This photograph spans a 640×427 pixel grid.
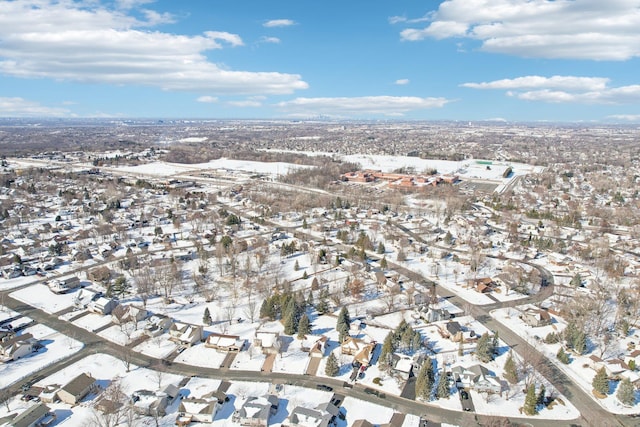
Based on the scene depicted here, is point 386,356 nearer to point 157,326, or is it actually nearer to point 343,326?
point 343,326

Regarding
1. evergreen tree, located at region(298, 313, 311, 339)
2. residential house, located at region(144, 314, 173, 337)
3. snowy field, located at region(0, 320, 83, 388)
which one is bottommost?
snowy field, located at region(0, 320, 83, 388)

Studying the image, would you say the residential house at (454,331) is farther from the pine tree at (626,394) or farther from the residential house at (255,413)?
the residential house at (255,413)

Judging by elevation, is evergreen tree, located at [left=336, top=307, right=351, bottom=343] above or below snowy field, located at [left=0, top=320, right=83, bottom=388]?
above

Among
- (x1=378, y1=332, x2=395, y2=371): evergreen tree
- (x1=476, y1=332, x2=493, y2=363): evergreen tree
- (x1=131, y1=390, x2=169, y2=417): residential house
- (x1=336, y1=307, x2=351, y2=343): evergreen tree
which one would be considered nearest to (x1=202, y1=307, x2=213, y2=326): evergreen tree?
(x1=131, y1=390, x2=169, y2=417): residential house

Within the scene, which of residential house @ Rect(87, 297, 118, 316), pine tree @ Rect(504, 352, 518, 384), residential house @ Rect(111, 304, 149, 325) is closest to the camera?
pine tree @ Rect(504, 352, 518, 384)

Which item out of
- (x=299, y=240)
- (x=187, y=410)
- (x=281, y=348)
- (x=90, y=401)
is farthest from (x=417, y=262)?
(x=90, y=401)

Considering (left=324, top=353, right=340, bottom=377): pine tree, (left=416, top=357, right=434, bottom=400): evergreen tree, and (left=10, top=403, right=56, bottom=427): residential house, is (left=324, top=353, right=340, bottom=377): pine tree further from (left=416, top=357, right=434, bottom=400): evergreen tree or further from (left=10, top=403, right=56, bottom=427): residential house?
(left=10, top=403, right=56, bottom=427): residential house

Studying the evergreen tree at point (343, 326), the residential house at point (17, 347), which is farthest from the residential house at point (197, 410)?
the residential house at point (17, 347)
